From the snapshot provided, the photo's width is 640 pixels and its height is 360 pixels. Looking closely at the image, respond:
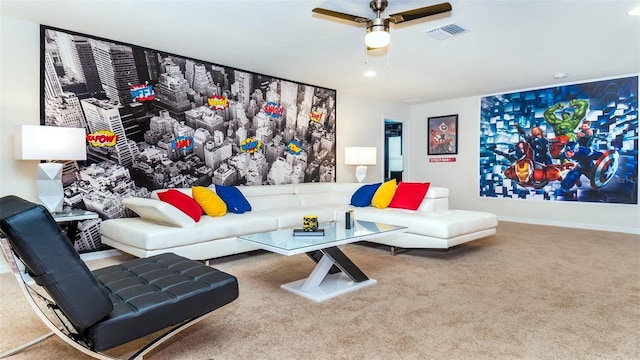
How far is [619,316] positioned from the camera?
2.39 meters

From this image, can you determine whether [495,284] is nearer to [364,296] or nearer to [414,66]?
[364,296]

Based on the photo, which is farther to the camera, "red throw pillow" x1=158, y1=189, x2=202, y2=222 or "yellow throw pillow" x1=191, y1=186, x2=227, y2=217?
"yellow throw pillow" x1=191, y1=186, x2=227, y2=217

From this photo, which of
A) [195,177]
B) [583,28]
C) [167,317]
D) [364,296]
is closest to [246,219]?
[195,177]

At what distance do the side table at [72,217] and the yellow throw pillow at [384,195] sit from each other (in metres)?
3.17

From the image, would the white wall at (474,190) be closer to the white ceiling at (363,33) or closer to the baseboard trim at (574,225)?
the baseboard trim at (574,225)

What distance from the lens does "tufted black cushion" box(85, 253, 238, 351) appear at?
153cm

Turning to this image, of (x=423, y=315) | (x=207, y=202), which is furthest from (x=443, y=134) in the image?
(x=423, y=315)

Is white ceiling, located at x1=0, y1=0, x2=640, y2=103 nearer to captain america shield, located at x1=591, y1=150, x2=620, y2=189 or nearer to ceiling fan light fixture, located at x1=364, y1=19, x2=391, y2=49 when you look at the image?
ceiling fan light fixture, located at x1=364, y1=19, x2=391, y2=49

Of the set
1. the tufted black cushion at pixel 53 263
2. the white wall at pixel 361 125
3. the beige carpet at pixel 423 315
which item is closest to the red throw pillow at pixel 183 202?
the beige carpet at pixel 423 315

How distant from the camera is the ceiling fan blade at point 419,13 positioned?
2.58m

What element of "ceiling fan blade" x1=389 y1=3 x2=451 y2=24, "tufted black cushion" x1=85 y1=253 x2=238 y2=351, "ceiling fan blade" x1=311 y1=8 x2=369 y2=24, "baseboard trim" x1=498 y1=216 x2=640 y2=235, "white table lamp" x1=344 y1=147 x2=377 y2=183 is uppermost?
"ceiling fan blade" x1=311 y1=8 x2=369 y2=24

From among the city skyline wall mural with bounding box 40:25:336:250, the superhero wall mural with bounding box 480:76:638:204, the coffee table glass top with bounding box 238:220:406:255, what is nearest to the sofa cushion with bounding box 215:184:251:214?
the city skyline wall mural with bounding box 40:25:336:250

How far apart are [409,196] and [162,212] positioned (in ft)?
9.56

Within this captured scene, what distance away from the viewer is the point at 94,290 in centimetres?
146
